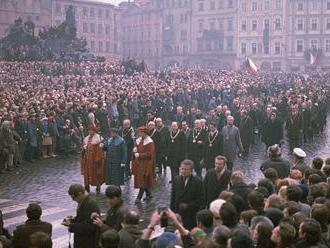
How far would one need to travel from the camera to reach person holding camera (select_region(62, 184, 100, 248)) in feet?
26.3

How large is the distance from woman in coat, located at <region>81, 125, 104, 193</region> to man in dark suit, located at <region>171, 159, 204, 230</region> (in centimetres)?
519

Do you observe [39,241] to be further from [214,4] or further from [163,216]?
[214,4]

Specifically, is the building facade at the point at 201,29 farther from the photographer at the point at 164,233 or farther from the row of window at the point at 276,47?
the photographer at the point at 164,233

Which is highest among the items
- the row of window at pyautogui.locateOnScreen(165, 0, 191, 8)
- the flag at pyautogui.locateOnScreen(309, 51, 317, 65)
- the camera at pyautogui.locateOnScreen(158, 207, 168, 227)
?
the row of window at pyautogui.locateOnScreen(165, 0, 191, 8)

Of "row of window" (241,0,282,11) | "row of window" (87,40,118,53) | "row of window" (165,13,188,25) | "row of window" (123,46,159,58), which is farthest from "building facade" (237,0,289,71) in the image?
"row of window" (87,40,118,53)

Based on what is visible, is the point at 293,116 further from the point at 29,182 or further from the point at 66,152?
the point at 29,182

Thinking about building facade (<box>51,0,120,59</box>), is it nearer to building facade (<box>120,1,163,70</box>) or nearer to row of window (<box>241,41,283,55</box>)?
building facade (<box>120,1,163,70</box>)

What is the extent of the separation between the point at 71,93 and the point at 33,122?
7721mm

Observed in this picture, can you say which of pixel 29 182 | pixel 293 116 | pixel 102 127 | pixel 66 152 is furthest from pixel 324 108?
pixel 29 182

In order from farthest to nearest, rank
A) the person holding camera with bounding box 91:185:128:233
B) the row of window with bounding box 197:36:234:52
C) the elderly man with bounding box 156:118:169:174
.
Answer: the row of window with bounding box 197:36:234:52 < the elderly man with bounding box 156:118:169:174 < the person holding camera with bounding box 91:185:128:233

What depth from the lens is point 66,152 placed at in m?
21.8

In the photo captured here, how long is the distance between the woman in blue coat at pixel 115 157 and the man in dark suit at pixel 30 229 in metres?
7.01

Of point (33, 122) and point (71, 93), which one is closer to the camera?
point (33, 122)

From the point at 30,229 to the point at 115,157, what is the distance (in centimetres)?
726
